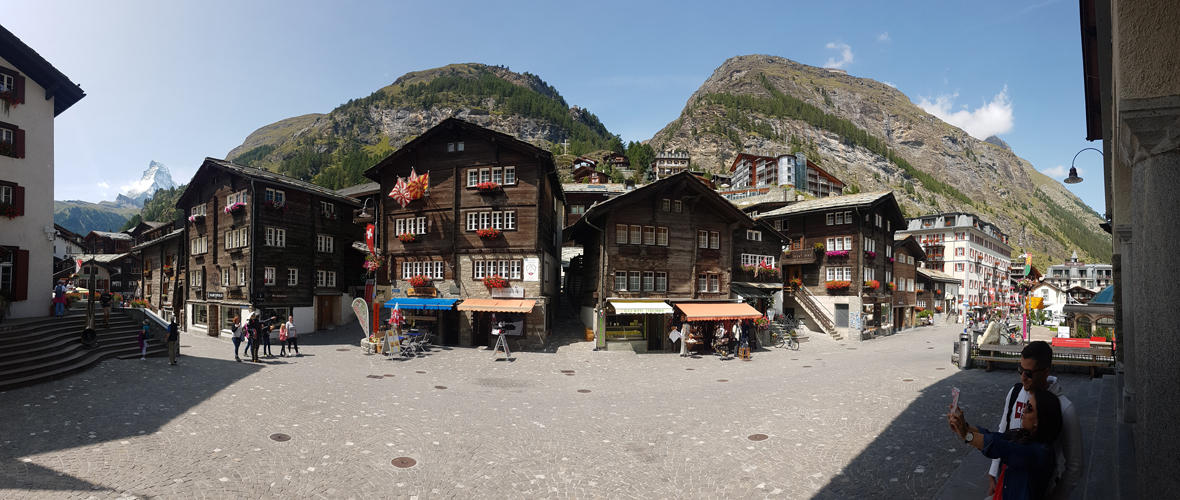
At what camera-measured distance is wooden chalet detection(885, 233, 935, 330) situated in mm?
47825

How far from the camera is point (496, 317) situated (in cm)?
2967

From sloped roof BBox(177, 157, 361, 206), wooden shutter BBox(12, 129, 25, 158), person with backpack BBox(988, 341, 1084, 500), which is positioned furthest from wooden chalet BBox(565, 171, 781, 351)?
wooden shutter BBox(12, 129, 25, 158)

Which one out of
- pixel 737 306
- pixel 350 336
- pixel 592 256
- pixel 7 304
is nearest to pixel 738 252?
pixel 737 306

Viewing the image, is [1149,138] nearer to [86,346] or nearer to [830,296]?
[86,346]

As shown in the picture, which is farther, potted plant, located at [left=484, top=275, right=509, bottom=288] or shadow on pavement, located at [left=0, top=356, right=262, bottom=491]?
potted plant, located at [left=484, top=275, right=509, bottom=288]

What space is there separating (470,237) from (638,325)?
11.5 metres

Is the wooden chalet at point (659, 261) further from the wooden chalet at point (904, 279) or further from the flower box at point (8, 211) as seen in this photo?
the flower box at point (8, 211)

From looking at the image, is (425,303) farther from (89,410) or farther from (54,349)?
(89,410)

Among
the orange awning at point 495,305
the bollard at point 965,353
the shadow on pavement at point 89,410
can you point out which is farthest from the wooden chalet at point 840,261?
the shadow on pavement at point 89,410

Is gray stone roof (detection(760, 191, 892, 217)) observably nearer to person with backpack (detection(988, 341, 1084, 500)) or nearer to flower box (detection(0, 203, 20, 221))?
person with backpack (detection(988, 341, 1084, 500))

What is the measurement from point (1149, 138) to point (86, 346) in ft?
93.0

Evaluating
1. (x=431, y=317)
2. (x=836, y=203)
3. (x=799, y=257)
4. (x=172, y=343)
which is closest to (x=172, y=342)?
(x=172, y=343)

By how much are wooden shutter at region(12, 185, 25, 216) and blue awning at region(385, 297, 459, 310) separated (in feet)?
51.0

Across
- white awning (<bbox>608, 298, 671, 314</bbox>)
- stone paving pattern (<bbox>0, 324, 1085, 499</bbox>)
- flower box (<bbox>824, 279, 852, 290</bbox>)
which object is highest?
flower box (<bbox>824, 279, 852, 290</bbox>)
